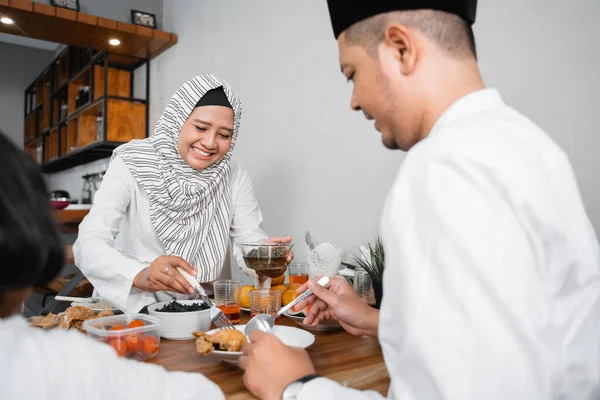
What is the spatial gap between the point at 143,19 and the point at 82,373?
3851mm

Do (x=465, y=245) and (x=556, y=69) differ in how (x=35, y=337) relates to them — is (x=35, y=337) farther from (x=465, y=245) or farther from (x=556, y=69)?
(x=556, y=69)

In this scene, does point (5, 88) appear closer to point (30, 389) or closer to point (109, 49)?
point (109, 49)

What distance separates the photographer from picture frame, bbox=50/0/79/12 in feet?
11.3

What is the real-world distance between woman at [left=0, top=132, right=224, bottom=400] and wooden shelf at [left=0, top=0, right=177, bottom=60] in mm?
3384

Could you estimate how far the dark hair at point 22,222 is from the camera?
54 cm

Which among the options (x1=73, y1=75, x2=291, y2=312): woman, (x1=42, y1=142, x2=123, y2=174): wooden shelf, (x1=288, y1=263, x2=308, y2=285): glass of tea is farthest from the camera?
(x1=42, y1=142, x2=123, y2=174): wooden shelf

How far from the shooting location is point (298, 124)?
2.75 m

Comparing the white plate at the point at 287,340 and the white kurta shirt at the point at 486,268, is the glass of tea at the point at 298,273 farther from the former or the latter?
the white kurta shirt at the point at 486,268

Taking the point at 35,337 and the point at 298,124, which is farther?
the point at 298,124

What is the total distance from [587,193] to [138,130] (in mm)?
3929

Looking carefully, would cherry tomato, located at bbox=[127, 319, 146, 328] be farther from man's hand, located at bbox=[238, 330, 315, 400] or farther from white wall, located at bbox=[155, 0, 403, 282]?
white wall, located at bbox=[155, 0, 403, 282]

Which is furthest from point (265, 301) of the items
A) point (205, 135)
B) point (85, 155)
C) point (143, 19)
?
point (85, 155)

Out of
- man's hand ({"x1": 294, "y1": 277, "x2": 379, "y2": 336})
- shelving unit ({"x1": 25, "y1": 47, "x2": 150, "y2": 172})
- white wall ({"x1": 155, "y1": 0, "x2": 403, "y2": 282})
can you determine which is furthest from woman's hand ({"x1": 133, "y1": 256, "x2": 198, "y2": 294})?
shelving unit ({"x1": 25, "y1": 47, "x2": 150, "y2": 172})

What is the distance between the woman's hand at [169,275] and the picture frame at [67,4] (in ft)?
9.54
